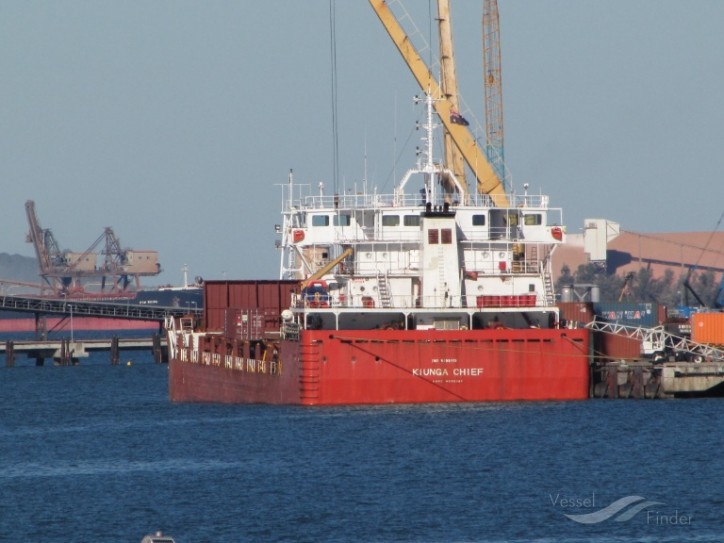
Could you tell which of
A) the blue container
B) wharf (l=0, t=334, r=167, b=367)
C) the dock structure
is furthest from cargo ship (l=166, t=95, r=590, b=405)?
wharf (l=0, t=334, r=167, b=367)

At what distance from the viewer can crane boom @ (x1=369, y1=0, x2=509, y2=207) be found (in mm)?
70938

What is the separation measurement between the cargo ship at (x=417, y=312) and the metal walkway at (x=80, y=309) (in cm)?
7099

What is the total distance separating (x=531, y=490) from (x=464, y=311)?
643 inches

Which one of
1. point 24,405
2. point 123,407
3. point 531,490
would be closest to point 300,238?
point 123,407

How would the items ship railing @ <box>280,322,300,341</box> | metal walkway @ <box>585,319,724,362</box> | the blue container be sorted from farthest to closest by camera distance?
the blue container < metal walkway @ <box>585,319,724,362</box> < ship railing @ <box>280,322,300,341</box>

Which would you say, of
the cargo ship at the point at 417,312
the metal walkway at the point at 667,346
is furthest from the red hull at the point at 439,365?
the metal walkway at the point at 667,346

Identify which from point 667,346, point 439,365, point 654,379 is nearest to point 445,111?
point 667,346

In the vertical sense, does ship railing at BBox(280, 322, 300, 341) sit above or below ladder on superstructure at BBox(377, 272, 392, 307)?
below

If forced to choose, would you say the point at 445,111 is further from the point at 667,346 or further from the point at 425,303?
the point at 425,303

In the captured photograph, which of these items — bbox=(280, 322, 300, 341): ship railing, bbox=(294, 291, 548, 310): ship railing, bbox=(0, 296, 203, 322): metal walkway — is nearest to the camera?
bbox=(294, 291, 548, 310): ship railing

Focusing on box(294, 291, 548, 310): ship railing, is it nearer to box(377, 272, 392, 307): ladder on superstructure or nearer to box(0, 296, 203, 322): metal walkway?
box(377, 272, 392, 307): ladder on superstructure

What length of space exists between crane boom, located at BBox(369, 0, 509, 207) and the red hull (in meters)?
19.4

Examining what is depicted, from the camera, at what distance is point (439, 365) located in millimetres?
50281

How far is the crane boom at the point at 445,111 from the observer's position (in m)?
70.9
